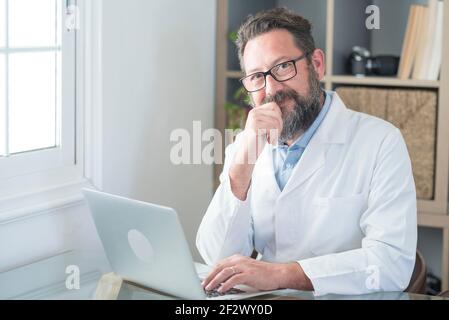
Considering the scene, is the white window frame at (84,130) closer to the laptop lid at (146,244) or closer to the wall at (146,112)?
the wall at (146,112)

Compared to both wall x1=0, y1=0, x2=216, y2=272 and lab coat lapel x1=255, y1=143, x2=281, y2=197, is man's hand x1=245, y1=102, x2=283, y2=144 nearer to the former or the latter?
lab coat lapel x1=255, y1=143, x2=281, y2=197

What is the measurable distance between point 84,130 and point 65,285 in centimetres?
A: 71

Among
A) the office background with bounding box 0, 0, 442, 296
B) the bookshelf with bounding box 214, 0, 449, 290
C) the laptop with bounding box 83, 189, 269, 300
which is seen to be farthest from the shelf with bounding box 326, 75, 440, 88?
the laptop with bounding box 83, 189, 269, 300

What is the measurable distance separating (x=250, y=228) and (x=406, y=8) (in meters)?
1.45

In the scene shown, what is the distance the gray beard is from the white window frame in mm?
580

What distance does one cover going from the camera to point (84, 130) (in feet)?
8.34

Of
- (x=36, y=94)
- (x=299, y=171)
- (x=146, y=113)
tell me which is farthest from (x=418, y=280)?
(x=36, y=94)

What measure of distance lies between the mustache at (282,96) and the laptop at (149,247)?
1.85 ft

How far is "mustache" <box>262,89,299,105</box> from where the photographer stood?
227 cm

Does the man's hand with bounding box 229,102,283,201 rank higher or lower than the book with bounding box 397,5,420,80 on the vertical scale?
lower

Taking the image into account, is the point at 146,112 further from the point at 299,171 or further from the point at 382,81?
the point at 382,81

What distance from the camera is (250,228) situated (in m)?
2.36
